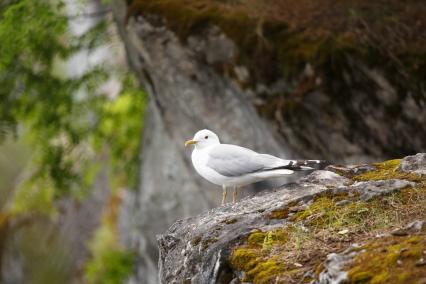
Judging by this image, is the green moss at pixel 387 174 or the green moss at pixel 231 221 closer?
the green moss at pixel 231 221

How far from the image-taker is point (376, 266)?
3.91m

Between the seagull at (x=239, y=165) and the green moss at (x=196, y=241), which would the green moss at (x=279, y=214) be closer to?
the green moss at (x=196, y=241)

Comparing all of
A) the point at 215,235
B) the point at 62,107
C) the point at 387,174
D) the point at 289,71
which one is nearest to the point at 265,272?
the point at 215,235

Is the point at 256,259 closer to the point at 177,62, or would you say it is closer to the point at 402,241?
the point at 402,241

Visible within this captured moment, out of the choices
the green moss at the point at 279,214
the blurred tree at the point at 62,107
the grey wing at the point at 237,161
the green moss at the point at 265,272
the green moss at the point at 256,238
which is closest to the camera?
the green moss at the point at 265,272

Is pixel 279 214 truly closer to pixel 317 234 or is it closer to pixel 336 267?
pixel 317 234

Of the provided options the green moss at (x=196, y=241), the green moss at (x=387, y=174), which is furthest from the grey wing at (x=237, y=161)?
the green moss at (x=196, y=241)

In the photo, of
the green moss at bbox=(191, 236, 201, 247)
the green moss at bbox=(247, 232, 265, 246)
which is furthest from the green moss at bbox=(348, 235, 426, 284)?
the green moss at bbox=(191, 236, 201, 247)

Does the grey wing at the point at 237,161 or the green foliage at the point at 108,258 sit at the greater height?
the grey wing at the point at 237,161

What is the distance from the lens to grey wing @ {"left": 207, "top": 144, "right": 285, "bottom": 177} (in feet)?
20.1

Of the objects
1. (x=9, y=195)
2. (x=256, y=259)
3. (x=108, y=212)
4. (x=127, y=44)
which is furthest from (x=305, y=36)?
(x=9, y=195)

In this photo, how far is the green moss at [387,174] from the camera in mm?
5258

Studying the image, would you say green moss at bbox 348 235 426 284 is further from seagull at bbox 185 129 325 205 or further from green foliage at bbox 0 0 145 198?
green foliage at bbox 0 0 145 198

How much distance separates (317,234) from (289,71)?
461 cm
